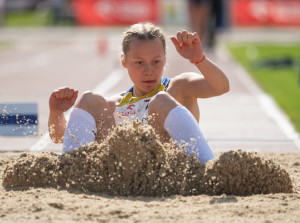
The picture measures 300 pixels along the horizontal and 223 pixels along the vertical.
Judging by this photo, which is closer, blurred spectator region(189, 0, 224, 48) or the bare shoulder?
the bare shoulder

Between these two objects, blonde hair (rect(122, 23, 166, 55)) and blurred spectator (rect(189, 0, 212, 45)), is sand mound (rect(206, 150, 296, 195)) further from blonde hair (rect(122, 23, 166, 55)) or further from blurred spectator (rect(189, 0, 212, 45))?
blurred spectator (rect(189, 0, 212, 45))

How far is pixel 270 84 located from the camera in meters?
14.3

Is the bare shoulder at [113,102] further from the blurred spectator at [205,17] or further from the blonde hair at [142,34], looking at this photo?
the blurred spectator at [205,17]

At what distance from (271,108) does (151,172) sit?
20.8ft

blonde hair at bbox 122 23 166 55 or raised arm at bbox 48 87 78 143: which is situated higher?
blonde hair at bbox 122 23 166 55

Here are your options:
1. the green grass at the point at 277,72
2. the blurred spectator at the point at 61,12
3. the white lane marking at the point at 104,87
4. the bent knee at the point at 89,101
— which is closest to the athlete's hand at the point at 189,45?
the bent knee at the point at 89,101

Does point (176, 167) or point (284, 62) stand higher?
point (284, 62)

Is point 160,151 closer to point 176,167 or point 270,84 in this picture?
point 176,167

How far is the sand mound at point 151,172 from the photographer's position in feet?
15.3

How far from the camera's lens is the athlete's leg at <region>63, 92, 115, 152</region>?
16.7 feet

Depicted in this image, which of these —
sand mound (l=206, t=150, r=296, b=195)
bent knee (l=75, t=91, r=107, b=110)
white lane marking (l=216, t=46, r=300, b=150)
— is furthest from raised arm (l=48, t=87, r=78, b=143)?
white lane marking (l=216, t=46, r=300, b=150)

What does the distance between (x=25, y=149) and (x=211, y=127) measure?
2.70 meters

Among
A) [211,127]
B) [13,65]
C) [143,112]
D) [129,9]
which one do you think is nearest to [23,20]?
[129,9]

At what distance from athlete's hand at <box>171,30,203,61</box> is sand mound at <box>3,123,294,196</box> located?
0.78 m
